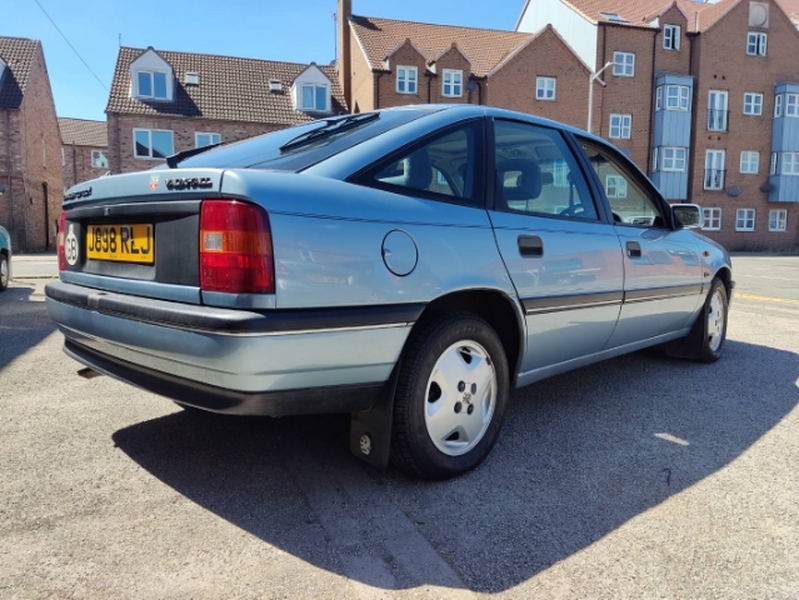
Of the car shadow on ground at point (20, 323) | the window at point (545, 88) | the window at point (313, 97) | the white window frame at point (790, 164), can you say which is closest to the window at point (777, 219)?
the white window frame at point (790, 164)

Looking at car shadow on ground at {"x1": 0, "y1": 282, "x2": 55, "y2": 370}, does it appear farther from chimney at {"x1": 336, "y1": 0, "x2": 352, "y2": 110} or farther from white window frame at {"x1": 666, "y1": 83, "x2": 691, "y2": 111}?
white window frame at {"x1": 666, "y1": 83, "x2": 691, "y2": 111}

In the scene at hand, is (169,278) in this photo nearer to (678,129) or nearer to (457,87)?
(457,87)

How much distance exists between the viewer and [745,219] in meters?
33.2

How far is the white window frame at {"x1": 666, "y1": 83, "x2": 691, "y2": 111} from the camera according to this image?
30922mm

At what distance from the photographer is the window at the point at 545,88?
29422 mm

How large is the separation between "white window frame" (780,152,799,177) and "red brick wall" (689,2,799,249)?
0.78 metres

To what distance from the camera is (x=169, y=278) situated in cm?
225

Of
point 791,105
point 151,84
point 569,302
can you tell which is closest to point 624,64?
point 791,105

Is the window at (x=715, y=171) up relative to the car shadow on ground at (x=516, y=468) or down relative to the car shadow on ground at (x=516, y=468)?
up

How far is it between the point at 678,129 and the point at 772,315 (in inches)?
1083

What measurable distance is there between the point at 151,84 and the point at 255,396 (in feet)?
92.1

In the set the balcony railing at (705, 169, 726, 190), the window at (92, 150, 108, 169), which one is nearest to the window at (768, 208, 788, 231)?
the balcony railing at (705, 169, 726, 190)

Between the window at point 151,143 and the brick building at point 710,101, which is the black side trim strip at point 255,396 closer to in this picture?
the window at point 151,143

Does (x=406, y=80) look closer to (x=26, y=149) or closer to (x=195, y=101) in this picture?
(x=195, y=101)
